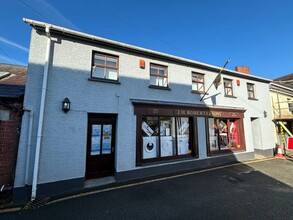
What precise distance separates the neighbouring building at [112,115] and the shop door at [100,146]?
0.04 meters

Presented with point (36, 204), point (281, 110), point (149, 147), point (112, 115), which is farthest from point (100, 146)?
point (281, 110)

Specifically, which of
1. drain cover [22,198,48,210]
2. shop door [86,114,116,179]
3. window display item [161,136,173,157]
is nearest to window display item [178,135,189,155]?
window display item [161,136,173,157]

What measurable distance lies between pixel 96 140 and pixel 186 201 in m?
4.11

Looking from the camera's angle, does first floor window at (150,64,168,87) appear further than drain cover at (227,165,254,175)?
Yes

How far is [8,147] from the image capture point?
4965 mm

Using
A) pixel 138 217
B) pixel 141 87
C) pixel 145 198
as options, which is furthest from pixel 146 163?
pixel 141 87

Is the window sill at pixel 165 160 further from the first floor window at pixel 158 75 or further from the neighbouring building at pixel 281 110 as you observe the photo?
the neighbouring building at pixel 281 110

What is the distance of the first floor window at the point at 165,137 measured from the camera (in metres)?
7.39

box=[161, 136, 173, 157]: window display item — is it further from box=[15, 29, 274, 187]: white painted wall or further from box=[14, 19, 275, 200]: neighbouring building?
box=[15, 29, 274, 187]: white painted wall

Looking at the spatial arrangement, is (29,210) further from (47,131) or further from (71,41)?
(71,41)

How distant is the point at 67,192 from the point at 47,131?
7.49 ft

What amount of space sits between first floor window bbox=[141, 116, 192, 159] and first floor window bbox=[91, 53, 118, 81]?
255cm

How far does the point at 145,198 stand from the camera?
493 centimetres

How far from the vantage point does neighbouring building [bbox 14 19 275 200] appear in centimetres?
532
